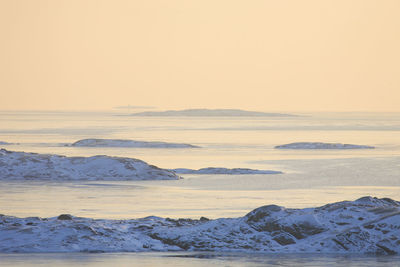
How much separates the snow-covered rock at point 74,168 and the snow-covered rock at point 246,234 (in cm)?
2269

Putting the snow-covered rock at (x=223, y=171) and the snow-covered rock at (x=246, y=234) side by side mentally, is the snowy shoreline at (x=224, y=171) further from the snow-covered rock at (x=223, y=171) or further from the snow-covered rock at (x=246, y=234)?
the snow-covered rock at (x=246, y=234)

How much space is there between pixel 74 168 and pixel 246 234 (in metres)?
25.6

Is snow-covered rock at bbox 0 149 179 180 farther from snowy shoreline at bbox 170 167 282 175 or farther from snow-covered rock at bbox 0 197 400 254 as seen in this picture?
snow-covered rock at bbox 0 197 400 254

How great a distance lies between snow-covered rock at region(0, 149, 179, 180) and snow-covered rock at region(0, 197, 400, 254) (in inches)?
893

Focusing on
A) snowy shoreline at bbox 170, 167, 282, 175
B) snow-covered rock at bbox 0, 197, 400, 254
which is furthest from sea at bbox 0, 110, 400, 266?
snowy shoreline at bbox 170, 167, 282, 175

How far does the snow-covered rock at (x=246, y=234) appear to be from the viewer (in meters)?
21.7

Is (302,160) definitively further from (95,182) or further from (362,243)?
(362,243)

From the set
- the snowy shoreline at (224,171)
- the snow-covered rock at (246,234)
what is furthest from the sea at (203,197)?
the snowy shoreline at (224,171)

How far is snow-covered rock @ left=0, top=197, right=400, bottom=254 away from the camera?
71.2 feet

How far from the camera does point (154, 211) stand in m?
31.1

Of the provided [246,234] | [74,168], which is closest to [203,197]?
[74,168]

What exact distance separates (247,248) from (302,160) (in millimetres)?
44147

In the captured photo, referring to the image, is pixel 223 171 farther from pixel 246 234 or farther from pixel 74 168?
pixel 246 234

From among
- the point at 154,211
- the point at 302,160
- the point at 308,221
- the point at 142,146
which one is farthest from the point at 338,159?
the point at 308,221
